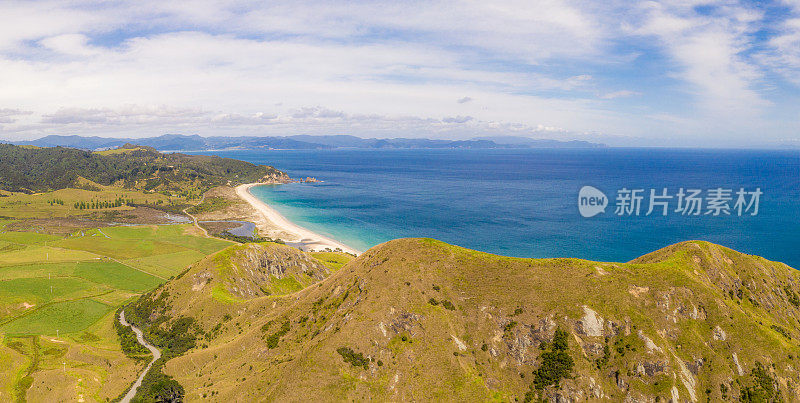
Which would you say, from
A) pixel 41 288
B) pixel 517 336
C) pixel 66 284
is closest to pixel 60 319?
pixel 41 288

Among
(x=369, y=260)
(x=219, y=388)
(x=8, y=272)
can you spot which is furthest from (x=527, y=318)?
(x=8, y=272)

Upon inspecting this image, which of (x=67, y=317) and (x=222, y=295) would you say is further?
(x=67, y=317)

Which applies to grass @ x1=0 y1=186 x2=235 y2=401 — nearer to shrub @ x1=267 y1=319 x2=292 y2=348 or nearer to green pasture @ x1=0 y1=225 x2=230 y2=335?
green pasture @ x1=0 y1=225 x2=230 y2=335

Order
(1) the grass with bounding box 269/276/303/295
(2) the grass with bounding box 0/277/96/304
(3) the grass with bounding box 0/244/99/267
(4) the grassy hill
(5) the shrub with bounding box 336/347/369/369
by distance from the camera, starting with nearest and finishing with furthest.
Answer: (4) the grassy hill, (5) the shrub with bounding box 336/347/369/369, (1) the grass with bounding box 269/276/303/295, (2) the grass with bounding box 0/277/96/304, (3) the grass with bounding box 0/244/99/267

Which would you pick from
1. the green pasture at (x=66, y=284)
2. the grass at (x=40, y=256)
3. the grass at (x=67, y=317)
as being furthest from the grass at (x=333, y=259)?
the grass at (x=40, y=256)

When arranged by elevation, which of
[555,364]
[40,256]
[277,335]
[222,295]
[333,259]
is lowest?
[40,256]

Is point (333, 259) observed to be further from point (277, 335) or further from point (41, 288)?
point (41, 288)

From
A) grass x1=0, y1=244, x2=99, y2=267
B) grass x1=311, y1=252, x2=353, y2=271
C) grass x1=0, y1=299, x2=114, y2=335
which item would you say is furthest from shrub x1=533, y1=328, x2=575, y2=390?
grass x1=0, y1=244, x2=99, y2=267
